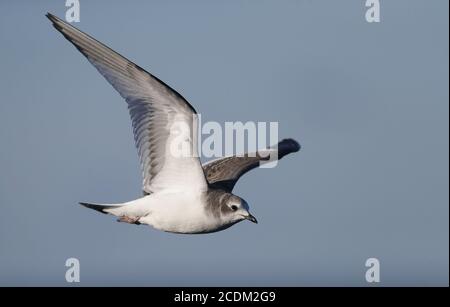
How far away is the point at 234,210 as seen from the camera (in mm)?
10336

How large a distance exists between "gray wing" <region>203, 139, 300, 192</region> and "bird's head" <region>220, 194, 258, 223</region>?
71cm

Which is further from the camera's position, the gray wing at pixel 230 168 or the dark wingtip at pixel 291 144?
the dark wingtip at pixel 291 144

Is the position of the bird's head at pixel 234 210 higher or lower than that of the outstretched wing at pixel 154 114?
lower

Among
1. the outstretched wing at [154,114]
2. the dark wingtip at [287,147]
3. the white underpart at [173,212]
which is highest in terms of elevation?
the dark wingtip at [287,147]

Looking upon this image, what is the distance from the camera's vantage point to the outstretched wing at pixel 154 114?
985 cm

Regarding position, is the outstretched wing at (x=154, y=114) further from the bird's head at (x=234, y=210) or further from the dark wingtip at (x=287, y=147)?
the dark wingtip at (x=287, y=147)

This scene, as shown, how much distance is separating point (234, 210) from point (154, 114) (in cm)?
118

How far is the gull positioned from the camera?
32.4ft

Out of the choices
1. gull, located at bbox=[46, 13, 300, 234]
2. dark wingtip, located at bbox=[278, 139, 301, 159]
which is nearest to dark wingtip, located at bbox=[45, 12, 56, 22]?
gull, located at bbox=[46, 13, 300, 234]

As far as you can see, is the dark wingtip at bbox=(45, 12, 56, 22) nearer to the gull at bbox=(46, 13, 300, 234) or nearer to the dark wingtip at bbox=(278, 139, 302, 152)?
the gull at bbox=(46, 13, 300, 234)

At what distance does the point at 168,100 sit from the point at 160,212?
1077mm

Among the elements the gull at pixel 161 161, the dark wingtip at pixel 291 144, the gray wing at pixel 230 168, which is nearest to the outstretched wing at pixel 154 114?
the gull at pixel 161 161

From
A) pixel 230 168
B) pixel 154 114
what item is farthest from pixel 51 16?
pixel 230 168

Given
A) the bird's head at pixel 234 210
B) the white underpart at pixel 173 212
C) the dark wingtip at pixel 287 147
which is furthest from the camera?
the dark wingtip at pixel 287 147
